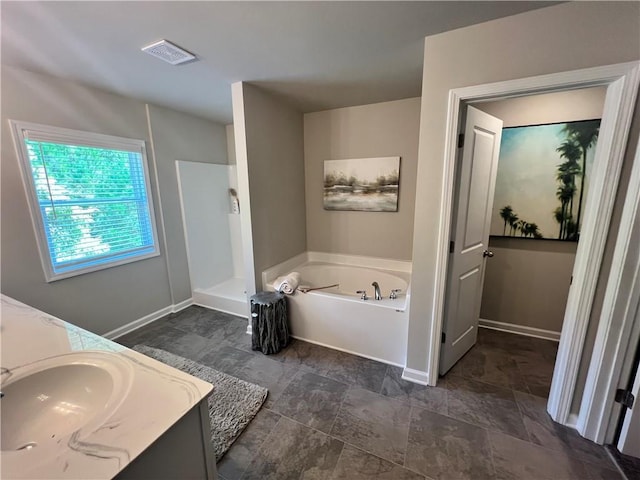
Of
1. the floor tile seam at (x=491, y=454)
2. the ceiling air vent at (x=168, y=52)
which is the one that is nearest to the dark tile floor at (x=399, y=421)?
the floor tile seam at (x=491, y=454)

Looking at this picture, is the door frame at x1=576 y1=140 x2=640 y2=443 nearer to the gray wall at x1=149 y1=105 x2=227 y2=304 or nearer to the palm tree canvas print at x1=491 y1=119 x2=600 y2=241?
the palm tree canvas print at x1=491 y1=119 x2=600 y2=241

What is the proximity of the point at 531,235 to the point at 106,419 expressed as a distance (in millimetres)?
Answer: 3170

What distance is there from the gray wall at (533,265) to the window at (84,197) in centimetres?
354

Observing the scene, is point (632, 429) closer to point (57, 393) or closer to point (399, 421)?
point (399, 421)

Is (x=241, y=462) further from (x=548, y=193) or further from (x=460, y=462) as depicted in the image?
(x=548, y=193)

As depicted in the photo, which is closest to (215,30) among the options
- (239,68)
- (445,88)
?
(239,68)

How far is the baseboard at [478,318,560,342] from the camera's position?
8.41 ft

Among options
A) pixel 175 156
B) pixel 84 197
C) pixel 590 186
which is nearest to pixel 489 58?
pixel 590 186

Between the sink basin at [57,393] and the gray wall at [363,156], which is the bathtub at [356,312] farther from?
the sink basin at [57,393]

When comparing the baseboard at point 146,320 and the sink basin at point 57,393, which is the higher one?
the sink basin at point 57,393

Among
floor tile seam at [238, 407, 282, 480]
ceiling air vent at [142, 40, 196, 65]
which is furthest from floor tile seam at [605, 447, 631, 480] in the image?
ceiling air vent at [142, 40, 196, 65]

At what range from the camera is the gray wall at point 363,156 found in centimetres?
285

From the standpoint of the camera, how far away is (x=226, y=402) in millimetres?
1859

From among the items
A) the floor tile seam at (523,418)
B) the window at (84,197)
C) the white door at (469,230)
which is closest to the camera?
the floor tile seam at (523,418)
